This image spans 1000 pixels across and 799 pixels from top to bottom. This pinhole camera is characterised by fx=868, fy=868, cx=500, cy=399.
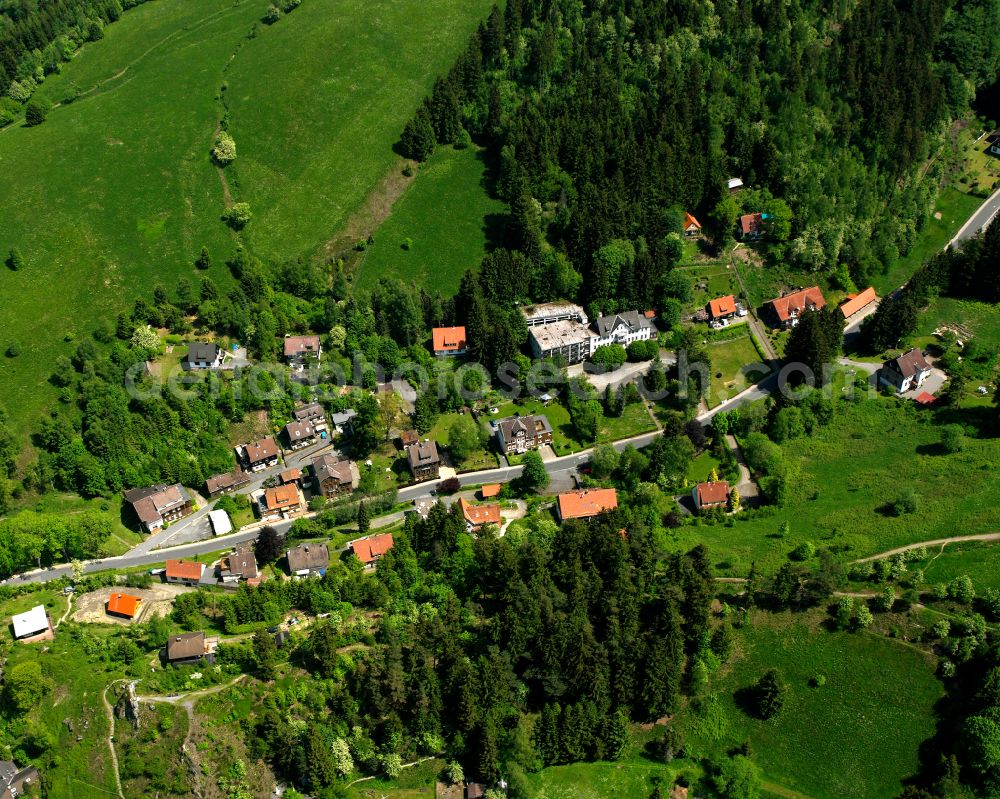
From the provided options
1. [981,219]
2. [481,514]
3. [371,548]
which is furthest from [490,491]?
Result: [981,219]

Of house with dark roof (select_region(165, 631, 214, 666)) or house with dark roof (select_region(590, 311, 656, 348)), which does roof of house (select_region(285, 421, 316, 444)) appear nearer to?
house with dark roof (select_region(165, 631, 214, 666))

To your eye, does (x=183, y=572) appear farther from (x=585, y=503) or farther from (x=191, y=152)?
(x=191, y=152)

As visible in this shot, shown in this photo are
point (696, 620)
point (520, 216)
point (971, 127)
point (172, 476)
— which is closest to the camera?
point (696, 620)

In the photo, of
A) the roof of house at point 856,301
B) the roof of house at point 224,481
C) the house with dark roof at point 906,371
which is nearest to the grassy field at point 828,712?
the house with dark roof at point 906,371

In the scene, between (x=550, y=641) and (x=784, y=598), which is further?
(x=784, y=598)

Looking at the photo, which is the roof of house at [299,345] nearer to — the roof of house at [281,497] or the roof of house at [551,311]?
the roof of house at [281,497]

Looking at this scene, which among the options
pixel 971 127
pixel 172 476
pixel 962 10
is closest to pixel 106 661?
pixel 172 476

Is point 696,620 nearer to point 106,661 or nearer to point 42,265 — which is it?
point 106,661

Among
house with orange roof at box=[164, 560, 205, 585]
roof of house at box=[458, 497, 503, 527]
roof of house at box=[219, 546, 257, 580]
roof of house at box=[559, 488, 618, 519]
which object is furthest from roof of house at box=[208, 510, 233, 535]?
roof of house at box=[559, 488, 618, 519]
